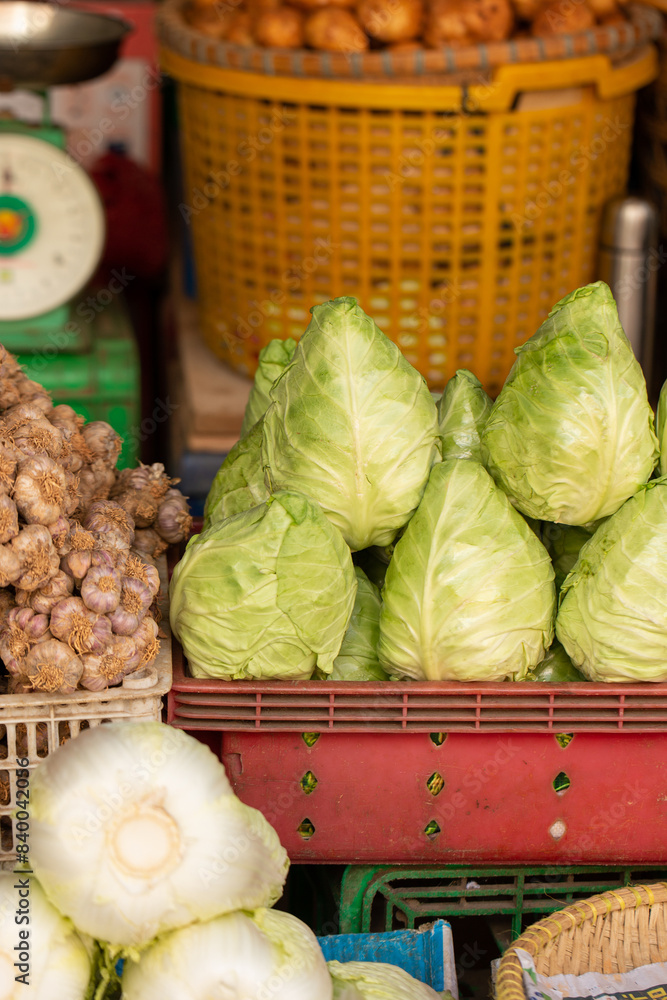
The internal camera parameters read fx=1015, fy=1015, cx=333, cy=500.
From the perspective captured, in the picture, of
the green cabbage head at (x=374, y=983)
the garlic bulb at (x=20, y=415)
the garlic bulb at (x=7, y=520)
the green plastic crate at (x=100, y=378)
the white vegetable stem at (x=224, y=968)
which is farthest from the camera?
the green plastic crate at (x=100, y=378)

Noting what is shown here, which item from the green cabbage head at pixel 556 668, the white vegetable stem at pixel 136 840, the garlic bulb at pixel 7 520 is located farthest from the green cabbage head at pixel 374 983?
the garlic bulb at pixel 7 520

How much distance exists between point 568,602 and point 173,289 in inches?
114

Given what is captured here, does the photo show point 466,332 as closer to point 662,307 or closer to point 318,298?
point 318,298

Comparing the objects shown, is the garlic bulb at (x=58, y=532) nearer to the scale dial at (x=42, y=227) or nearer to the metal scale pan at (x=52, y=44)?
the scale dial at (x=42, y=227)

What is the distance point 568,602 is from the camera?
1648mm

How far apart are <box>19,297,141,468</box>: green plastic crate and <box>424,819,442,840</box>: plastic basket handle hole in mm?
A: 1672

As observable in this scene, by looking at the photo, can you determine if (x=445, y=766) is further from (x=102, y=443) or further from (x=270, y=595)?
(x=102, y=443)

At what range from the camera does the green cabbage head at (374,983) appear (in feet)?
4.28

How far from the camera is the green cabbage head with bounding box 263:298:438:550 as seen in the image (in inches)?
65.7

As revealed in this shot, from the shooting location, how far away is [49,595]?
1456 millimetres

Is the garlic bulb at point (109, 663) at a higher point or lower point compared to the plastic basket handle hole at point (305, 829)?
higher

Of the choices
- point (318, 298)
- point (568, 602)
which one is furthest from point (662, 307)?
point (568, 602)

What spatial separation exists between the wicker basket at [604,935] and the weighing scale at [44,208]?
83.2 inches

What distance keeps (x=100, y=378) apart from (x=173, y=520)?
1185 millimetres
